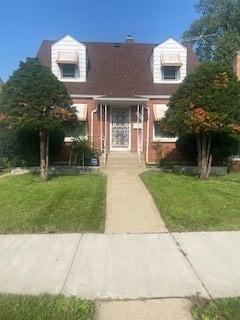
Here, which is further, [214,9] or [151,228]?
[214,9]

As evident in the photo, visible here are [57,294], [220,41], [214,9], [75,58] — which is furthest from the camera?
[214,9]

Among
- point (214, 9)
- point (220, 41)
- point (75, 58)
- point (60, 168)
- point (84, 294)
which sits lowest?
point (84, 294)

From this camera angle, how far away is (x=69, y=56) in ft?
55.8

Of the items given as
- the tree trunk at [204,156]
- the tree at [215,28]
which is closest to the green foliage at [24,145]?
the tree trunk at [204,156]

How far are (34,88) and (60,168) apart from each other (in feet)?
12.8

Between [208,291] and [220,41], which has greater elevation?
[220,41]

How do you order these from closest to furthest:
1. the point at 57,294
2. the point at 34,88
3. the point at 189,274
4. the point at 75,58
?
the point at 57,294 < the point at 189,274 < the point at 34,88 < the point at 75,58

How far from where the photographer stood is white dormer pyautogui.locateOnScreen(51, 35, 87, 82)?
17109mm

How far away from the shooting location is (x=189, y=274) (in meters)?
4.38

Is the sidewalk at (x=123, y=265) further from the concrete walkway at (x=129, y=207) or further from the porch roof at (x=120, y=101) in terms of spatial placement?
the porch roof at (x=120, y=101)

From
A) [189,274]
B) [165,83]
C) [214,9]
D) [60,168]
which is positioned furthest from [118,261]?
[214,9]

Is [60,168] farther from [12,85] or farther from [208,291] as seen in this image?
[208,291]

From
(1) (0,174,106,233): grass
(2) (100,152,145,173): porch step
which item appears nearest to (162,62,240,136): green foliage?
(2) (100,152,145,173): porch step

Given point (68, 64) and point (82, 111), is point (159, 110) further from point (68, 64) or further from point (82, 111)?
point (68, 64)
